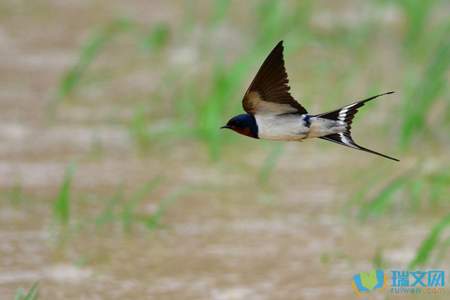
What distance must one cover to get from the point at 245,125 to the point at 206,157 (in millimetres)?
2520

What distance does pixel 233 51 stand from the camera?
5.38m

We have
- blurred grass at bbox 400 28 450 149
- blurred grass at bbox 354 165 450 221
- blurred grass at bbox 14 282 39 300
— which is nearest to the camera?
blurred grass at bbox 14 282 39 300

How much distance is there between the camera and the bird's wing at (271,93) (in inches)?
68.2

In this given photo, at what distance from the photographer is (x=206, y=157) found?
4.23m

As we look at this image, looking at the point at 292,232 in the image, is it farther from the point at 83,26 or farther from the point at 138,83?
the point at 83,26

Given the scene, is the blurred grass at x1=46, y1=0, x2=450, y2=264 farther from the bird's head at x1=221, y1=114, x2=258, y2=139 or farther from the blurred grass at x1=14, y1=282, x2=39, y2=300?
the bird's head at x1=221, y1=114, x2=258, y2=139

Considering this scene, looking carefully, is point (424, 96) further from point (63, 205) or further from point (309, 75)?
point (63, 205)

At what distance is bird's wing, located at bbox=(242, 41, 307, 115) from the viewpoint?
1733 millimetres

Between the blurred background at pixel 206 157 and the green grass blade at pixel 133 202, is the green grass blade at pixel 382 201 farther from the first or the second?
the green grass blade at pixel 133 202

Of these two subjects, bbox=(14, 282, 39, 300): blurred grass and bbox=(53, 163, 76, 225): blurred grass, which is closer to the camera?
bbox=(14, 282, 39, 300): blurred grass

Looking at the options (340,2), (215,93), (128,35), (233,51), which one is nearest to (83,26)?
(128,35)

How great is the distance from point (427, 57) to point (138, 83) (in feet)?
4.12

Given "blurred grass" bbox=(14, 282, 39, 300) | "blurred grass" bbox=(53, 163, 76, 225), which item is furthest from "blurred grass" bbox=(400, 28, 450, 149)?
"blurred grass" bbox=(14, 282, 39, 300)

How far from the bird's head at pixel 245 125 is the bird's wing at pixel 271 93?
0.03 m
